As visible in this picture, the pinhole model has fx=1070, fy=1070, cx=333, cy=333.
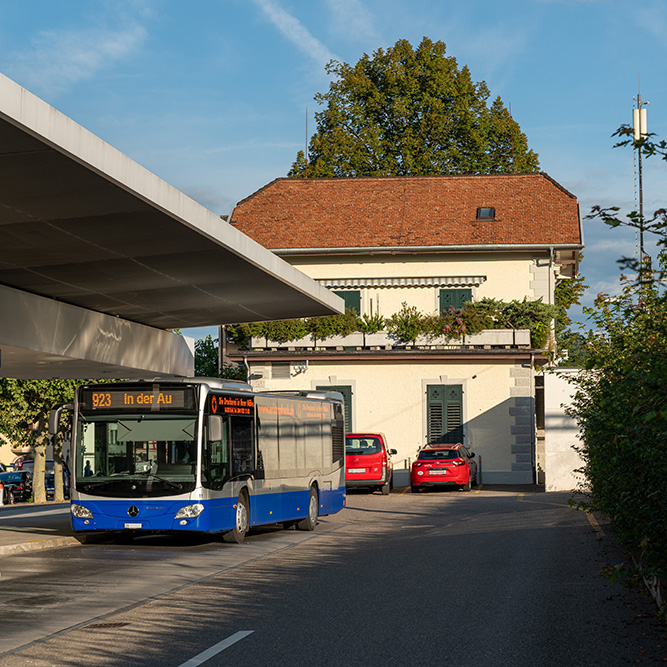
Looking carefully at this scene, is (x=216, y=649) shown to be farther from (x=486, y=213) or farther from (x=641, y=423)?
(x=486, y=213)

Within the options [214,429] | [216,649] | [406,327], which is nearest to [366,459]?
[406,327]

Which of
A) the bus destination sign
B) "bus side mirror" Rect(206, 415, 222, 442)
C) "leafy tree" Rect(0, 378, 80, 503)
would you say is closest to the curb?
the bus destination sign

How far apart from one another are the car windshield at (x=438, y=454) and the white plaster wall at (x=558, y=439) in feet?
10.3

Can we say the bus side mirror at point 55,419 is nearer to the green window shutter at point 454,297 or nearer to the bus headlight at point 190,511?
the bus headlight at point 190,511

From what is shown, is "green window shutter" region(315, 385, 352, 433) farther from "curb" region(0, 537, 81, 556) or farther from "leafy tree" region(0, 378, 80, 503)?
"curb" region(0, 537, 81, 556)

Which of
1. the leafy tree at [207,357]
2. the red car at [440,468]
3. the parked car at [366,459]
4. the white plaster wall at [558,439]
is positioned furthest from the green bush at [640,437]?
the leafy tree at [207,357]

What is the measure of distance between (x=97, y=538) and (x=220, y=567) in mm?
5794

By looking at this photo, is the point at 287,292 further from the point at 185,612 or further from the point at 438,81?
the point at 438,81

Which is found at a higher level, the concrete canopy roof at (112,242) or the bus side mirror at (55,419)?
the concrete canopy roof at (112,242)

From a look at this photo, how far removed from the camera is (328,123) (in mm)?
53812

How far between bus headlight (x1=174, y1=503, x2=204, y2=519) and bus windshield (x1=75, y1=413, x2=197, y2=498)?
0.91ft

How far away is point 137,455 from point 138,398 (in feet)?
3.41

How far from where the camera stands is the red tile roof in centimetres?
4106

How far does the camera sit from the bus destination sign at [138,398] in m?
18.2
